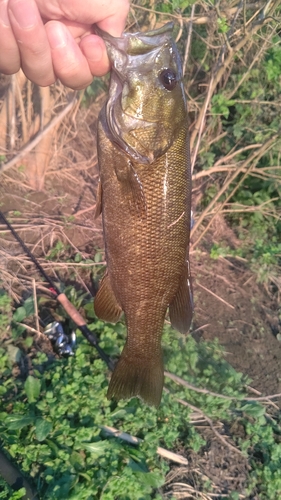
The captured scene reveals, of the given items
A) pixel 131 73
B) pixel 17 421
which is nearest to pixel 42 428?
pixel 17 421

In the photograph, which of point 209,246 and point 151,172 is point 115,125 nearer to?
point 151,172

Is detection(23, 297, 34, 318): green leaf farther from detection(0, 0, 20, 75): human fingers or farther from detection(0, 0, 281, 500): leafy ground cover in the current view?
detection(0, 0, 20, 75): human fingers

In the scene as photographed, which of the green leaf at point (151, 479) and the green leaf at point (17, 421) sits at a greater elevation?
the green leaf at point (17, 421)

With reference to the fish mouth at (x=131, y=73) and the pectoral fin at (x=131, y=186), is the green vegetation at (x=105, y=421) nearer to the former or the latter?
the pectoral fin at (x=131, y=186)

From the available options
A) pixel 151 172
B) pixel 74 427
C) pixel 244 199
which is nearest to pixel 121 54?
pixel 151 172

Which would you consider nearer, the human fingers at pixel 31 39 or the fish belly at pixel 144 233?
the human fingers at pixel 31 39

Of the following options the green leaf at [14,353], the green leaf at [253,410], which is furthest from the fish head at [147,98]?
the green leaf at [253,410]
